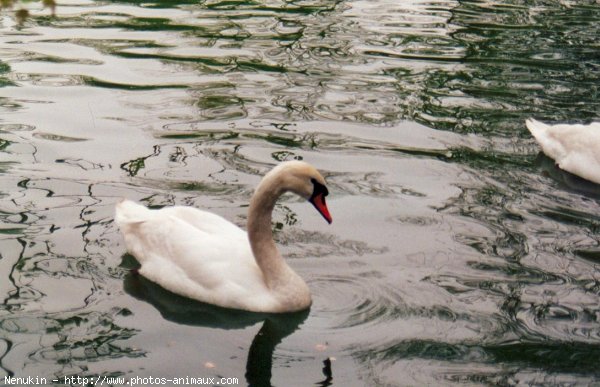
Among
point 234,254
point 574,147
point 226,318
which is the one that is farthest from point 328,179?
point 226,318

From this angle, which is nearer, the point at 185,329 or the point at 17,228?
the point at 185,329

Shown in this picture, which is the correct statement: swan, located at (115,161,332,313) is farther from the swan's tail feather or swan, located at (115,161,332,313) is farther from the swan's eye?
the swan's tail feather

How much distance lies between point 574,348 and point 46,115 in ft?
22.3

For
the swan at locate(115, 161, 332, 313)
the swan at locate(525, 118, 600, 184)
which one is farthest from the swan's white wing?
the swan at locate(525, 118, 600, 184)

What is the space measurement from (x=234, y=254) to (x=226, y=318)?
53 centimetres

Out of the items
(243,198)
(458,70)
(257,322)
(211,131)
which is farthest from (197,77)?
(257,322)

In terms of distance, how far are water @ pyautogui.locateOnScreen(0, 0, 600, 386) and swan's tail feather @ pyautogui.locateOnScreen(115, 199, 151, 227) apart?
26 centimetres

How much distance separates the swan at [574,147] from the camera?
446 inches

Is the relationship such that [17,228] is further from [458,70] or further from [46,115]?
[458,70]

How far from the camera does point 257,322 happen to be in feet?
26.2

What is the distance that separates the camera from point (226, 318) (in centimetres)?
803

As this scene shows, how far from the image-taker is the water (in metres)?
7.56

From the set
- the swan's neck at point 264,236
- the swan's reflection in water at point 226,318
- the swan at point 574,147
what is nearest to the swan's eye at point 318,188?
the swan's neck at point 264,236

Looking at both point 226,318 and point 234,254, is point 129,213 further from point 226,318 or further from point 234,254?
point 226,318
